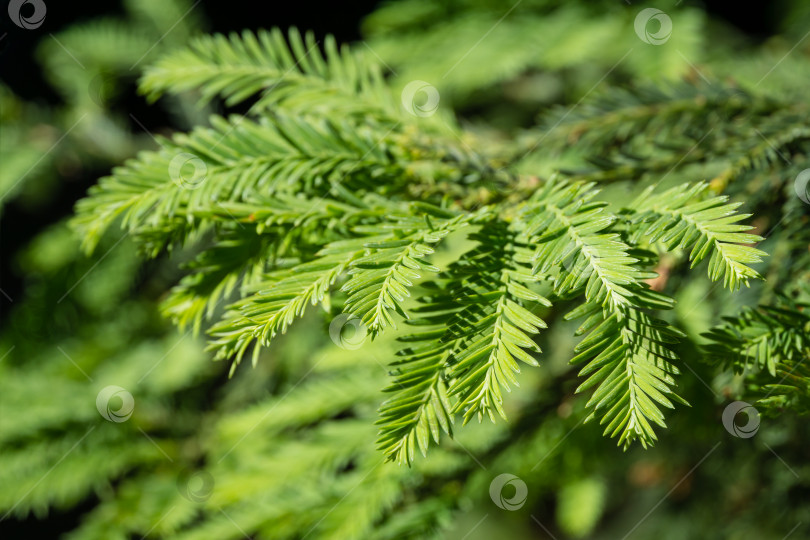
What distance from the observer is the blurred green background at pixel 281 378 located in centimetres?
112

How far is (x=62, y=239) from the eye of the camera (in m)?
1.76

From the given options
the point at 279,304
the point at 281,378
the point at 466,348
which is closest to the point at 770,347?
the point at 466,348

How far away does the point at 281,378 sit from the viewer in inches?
65.6

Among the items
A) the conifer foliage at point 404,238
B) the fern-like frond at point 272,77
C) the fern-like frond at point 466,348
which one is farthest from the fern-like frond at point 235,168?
the fern-like frond at point 466,348

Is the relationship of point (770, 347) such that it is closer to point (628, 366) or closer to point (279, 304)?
point (628, 366)

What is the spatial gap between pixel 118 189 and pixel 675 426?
0.99m

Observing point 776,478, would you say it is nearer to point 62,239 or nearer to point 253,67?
point 253,67

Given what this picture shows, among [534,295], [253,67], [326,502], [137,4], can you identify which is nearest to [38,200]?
[137,4]

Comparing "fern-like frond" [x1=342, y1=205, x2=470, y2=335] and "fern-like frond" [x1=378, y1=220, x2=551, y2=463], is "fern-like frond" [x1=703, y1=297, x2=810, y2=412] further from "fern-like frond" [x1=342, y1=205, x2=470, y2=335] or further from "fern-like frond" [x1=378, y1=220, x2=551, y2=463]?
"fern-like frond" [x1=342, y1=205, x2=470, y2=335]

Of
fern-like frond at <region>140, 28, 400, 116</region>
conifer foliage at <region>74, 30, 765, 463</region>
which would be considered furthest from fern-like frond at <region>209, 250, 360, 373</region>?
fern-like frond at <region>140, 28, 400, 116</region>

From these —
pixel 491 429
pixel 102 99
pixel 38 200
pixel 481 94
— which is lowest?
pixel 491 429

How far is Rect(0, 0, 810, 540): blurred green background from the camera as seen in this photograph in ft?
3.68

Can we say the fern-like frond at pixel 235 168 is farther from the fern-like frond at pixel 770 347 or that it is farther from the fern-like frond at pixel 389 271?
the fern-like frond at pixel 770 347

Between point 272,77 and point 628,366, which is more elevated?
point 272,77
